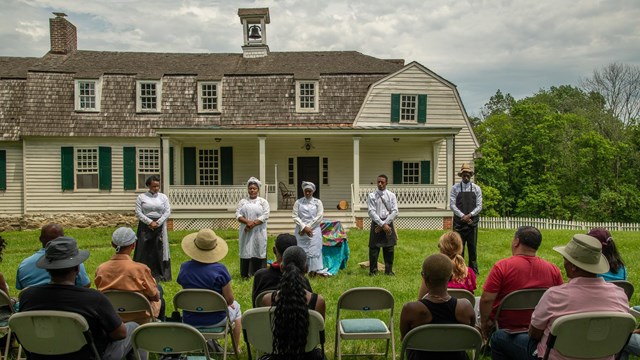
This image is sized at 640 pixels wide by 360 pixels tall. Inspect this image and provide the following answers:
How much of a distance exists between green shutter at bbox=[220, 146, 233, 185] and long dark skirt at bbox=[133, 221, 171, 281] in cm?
1192

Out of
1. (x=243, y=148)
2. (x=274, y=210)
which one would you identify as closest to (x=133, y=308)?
(x=274, y=210)

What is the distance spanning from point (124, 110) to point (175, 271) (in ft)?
41.0

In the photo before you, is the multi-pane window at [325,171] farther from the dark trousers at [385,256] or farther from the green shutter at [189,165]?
the dark trousers at [385,256]

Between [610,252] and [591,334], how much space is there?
185 cm

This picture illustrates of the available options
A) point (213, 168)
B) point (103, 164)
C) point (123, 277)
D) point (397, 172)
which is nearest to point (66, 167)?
point (103, 164)

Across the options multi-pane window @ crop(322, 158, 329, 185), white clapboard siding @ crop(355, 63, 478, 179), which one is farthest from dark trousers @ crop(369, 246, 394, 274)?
multi-pane window @ crop(322, 158, 329, 185)

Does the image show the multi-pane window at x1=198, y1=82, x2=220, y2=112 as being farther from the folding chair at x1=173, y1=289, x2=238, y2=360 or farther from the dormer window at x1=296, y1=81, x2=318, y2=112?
the folding chair at x1=173, y1=289, x2=238, y2=360

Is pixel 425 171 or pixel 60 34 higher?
pixel 60 34

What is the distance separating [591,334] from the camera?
3.54 metres

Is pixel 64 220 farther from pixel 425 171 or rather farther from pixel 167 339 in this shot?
pixel 167 339

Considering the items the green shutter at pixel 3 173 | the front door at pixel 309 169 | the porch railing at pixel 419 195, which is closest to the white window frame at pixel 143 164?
the green shutter at pixel 3 173

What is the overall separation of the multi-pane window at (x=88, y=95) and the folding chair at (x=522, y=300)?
65.4 feet

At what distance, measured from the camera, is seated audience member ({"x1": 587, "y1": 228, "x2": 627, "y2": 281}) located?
195 inches

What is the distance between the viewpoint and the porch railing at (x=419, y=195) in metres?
19.0
